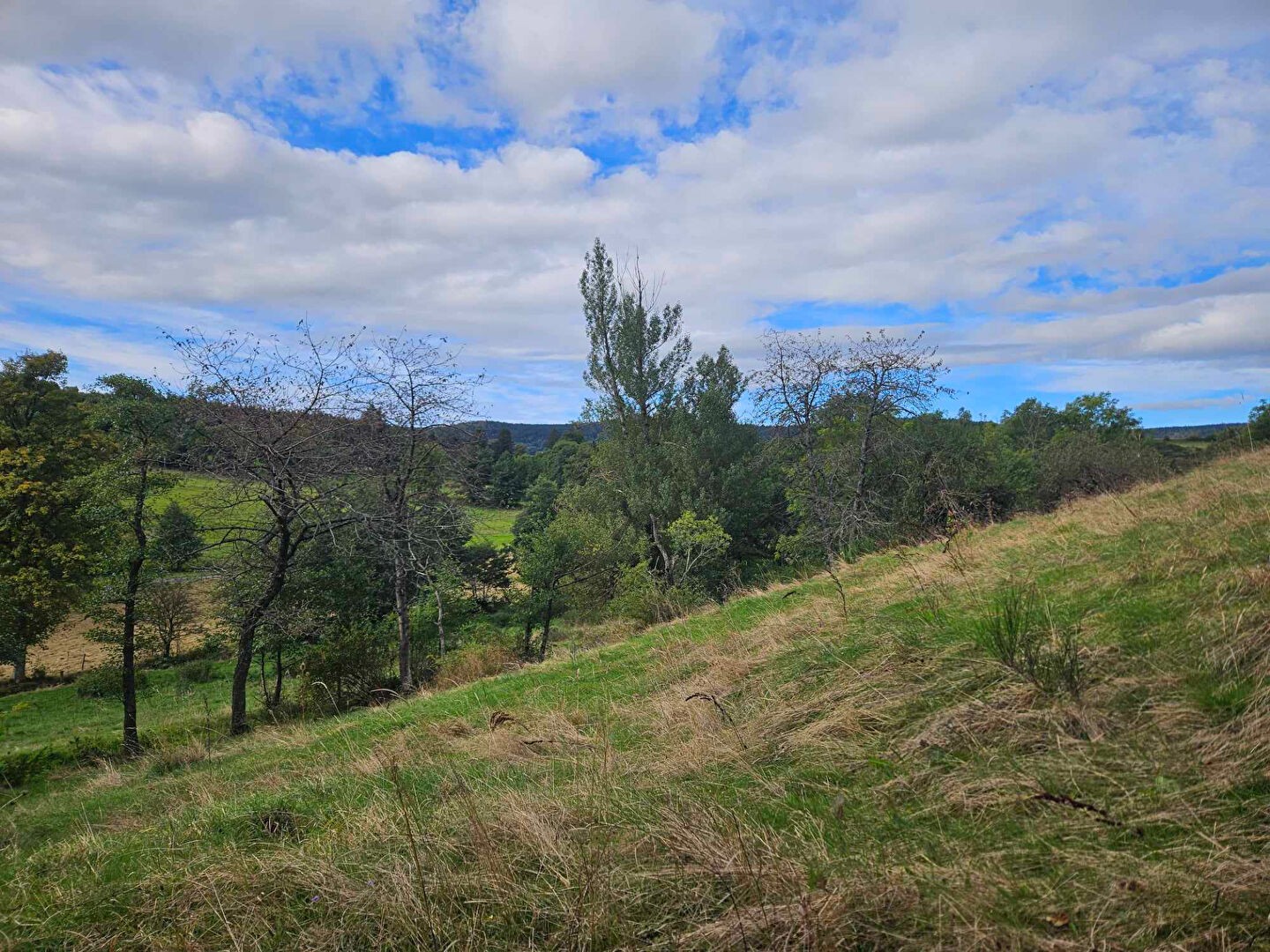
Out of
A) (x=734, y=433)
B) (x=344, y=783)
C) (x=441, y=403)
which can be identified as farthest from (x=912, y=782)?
(x=734, y=433)

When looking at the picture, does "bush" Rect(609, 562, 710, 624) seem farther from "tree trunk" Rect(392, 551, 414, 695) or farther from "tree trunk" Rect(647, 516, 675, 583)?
"tree trunk" Rect(392, 551, 414, 695)

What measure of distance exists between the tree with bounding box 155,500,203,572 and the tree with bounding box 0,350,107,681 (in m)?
7.55

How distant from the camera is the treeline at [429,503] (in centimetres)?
1257

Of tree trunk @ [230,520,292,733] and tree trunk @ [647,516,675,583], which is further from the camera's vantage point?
tree trunk @ [647,516,675,583]

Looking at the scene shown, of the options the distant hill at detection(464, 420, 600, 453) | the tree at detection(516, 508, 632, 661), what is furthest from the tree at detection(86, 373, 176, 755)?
the distant hill at detection(464, 420, 600, 453)

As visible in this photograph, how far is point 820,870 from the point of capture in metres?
2.29

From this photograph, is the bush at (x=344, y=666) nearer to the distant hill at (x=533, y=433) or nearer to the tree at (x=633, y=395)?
the tree at (x=633, y=395)

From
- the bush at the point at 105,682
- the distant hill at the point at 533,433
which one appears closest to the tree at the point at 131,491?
the bush at the point at 105,682

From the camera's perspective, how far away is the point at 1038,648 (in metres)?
3.39

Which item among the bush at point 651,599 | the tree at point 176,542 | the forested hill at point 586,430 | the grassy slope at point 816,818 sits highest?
the forested hill at point 586,430

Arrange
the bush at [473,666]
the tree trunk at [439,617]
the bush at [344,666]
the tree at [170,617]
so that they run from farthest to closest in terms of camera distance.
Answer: the tree at [170,617] → the bush at [344,666] → the tree trunk at [439,617] → the bush at [473,666]

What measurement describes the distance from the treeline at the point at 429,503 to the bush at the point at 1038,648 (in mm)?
2213

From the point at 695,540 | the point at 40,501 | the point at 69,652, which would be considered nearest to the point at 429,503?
the point at 695,540

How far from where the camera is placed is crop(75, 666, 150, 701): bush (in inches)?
713
